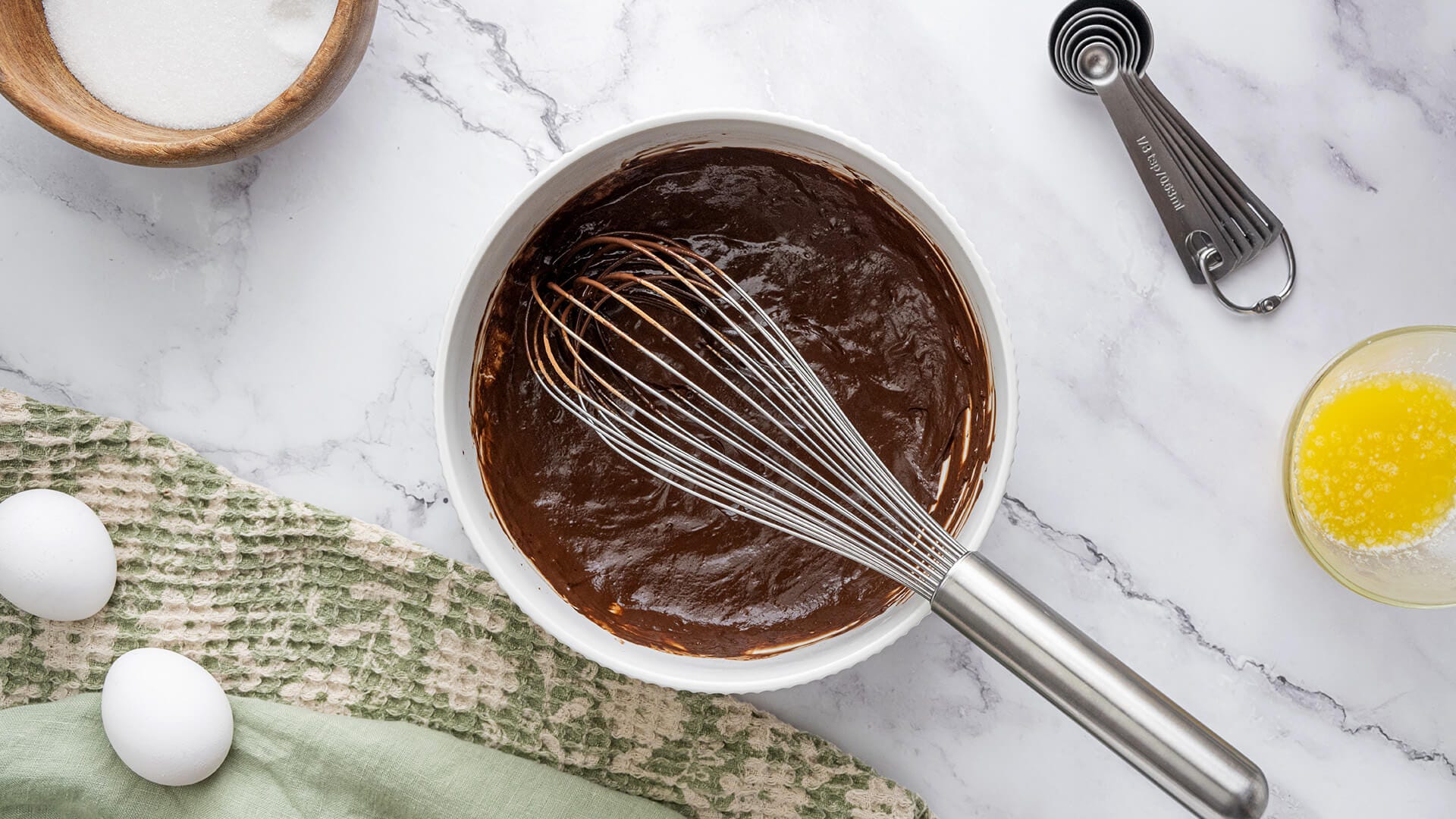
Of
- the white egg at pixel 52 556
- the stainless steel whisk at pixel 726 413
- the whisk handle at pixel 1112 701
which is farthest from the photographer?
the white egg at pixel 52 556

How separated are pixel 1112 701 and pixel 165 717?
0.82 m

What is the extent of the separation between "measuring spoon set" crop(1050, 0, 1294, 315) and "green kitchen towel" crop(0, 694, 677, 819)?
762mm

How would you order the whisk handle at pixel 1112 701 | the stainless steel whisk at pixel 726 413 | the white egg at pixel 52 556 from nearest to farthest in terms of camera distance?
the whisk handle at pixel 1112 701, the stainless steel whisk at pixel 726 413, the white egg at pixel 52 556

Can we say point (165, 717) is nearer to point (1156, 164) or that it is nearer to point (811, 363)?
point (811, 363)

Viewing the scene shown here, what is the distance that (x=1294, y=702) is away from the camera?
39.0 inches

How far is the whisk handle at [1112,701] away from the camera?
2.14ft

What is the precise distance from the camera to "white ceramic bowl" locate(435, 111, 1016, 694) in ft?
2.54

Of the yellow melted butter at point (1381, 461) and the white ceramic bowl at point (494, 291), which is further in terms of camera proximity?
Result: the yellow melted butter at point (1381, 461)

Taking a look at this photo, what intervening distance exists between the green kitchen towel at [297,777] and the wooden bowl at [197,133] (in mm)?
518

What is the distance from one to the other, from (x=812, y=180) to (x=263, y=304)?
557 mm

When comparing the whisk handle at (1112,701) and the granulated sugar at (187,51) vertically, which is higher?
the granulated sugar at (187,51)

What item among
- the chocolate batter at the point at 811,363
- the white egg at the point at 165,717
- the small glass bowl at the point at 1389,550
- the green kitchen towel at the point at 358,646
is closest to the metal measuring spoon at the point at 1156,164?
the small glass bowl at the point at 1389,550

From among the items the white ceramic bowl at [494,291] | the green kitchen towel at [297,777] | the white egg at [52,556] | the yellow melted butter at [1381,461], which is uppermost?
the yellow melted butter at [1381,461]

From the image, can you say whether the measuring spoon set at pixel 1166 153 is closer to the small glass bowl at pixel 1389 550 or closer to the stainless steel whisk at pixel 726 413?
the small glass bowl at pixel 1389 550
